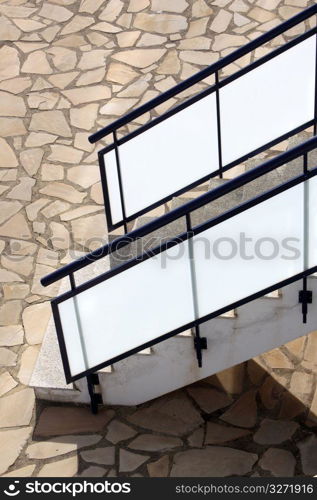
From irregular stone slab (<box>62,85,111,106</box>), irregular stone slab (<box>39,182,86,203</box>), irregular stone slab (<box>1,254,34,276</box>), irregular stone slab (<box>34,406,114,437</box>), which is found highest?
irregular stone slab (<box>62,85,111,106</box>)

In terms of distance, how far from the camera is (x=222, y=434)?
8.77 m

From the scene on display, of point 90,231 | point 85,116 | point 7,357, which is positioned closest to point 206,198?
point 7,357

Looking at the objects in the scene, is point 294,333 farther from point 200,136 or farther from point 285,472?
point 200,136

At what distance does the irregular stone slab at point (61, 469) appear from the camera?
8.55m

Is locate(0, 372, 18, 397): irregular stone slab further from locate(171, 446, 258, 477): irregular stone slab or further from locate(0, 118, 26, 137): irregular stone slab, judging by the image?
locate(0, 118, 26, 137): irregular stone slab

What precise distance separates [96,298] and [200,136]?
177 cm

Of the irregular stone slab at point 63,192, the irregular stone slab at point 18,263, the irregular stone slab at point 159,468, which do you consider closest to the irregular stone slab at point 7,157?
the irregular stone slab at point 63,192

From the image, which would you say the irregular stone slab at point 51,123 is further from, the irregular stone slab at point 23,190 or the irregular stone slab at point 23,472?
the irregular stone slab at point 23,472

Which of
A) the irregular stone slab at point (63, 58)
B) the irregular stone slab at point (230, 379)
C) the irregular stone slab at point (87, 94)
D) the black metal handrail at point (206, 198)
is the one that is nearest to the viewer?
the black metal handrail at point (206, 198)

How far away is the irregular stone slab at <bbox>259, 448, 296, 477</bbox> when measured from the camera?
8430 mm

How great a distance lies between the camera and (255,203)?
7.62 metres

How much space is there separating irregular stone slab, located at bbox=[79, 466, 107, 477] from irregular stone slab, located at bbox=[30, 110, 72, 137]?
4198 mm

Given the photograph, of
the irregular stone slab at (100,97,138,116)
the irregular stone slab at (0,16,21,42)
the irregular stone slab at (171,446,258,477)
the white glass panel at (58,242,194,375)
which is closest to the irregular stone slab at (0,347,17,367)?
the white glass panel at (58,242,194,375)

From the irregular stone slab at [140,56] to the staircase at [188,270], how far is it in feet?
10.5
